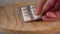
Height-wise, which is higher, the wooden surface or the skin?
the skin

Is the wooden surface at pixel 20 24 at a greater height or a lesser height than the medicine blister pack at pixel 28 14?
lesser

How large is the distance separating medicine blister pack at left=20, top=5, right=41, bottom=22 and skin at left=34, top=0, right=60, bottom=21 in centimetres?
1

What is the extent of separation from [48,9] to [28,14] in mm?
69

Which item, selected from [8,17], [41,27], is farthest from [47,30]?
[8,17]

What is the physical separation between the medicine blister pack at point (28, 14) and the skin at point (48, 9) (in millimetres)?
15

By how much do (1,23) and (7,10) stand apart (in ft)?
0.24

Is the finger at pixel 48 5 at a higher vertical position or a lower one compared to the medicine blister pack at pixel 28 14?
higher

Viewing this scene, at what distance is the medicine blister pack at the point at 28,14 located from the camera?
47 cm

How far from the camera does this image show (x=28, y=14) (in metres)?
0.48

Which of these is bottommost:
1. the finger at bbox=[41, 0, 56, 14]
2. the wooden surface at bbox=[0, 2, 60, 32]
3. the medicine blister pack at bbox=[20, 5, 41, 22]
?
the wooden surface at bbox=[0, 2, 60, 32]

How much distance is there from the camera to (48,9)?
447mm

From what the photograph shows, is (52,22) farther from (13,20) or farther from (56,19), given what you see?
(13,20)

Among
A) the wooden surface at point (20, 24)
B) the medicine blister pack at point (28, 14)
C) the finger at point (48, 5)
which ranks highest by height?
the finger at point (48, 5)

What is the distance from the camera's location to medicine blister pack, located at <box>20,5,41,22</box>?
468 mm
